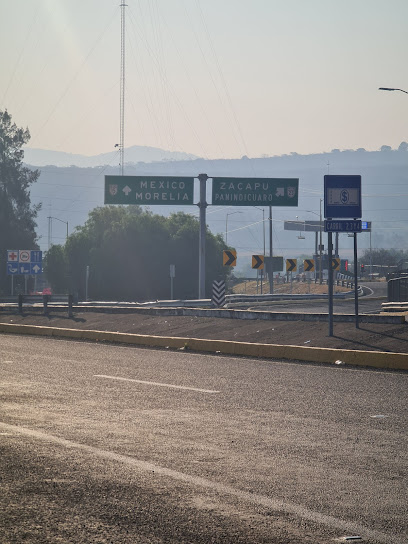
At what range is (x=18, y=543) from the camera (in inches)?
196

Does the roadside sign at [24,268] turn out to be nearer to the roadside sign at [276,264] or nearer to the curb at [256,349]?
the roadside sign at [276,264]

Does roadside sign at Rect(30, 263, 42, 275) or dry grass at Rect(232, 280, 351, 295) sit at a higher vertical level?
roadside sign at Rect(30, 263, 42, 275)

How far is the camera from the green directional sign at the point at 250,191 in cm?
5016

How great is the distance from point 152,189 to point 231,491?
44.7m

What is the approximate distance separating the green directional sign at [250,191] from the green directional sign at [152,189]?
1712 mm

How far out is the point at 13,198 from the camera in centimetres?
9350

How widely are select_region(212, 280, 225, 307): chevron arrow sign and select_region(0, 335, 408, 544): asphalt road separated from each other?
28858 mm

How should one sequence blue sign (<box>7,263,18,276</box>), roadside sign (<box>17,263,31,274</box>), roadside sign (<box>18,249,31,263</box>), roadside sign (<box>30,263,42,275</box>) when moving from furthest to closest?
roadside sign (<box>17,263,31,274</box>) < roadside sign (<box>30,263,42,275</box>) < blue sign (<box>7,263,18,276</box>) < roadside sign (<box>18,249,31,263</box>)

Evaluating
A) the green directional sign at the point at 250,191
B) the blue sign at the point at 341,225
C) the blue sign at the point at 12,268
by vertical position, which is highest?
the green directional sign at the point at 250,191

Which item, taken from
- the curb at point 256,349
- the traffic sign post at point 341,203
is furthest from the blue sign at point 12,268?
the traffic sign post at point 341,203

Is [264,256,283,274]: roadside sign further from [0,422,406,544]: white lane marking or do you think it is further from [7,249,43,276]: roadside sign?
[0,422,406,544]: white lane marking

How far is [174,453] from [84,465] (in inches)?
36.0

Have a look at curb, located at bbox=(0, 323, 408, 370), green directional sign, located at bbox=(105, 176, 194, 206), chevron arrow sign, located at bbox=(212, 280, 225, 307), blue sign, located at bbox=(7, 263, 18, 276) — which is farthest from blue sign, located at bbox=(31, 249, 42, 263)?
curb, located at bbox=(0, 323, 408, 370)

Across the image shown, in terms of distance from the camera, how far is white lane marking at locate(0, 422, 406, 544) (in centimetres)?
530
